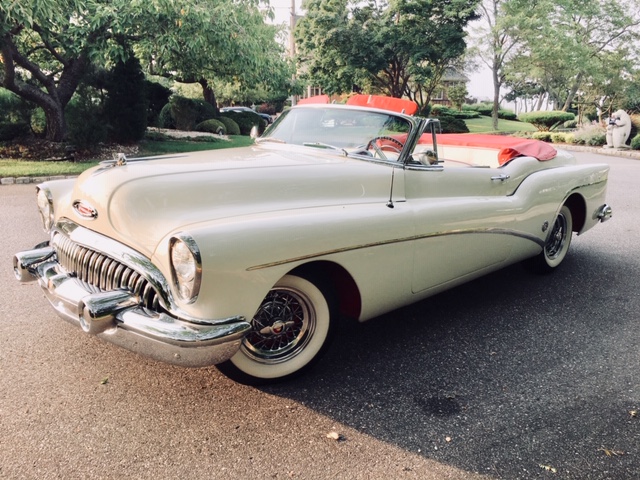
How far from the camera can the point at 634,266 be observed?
198 inches

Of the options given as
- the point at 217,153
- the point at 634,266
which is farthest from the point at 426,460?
the point at 634,266

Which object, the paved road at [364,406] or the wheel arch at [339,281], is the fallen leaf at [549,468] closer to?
the paved road at [364,406]

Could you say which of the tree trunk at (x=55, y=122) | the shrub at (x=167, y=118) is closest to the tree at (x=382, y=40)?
the shrub at (x=167, y=118)

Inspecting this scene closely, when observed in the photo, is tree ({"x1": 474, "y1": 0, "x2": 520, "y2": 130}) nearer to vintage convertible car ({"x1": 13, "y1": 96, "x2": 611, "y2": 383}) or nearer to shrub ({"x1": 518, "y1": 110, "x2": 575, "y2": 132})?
shrub ({"x1": 518, "y1": 110, "x2": 575, "y2": 132})

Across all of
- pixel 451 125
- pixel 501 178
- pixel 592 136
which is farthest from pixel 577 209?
pixel 451 125

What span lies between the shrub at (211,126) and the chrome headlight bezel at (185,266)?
1859 centimetres

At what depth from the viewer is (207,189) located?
270cm

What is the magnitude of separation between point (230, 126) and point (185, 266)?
67.4 feet

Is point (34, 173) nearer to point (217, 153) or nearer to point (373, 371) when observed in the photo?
point (217, 153)

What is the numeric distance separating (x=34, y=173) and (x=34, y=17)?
109 inches

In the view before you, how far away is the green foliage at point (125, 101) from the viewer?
13422mm

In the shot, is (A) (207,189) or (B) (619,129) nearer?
(A) (207,189)

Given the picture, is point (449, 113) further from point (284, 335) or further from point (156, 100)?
point (284, 335)

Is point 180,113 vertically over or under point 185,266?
over
